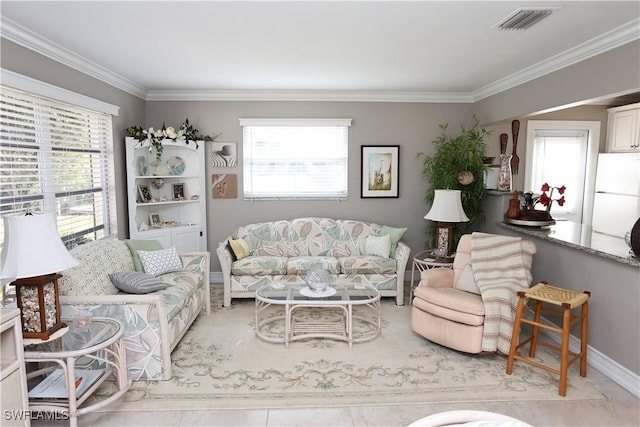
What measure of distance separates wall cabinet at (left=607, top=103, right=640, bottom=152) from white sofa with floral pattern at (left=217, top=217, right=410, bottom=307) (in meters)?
2.85

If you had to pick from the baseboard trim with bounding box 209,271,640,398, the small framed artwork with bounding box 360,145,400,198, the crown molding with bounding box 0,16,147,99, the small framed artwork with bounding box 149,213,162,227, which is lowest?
the baseboard trim with bounding box 209,271,640,398

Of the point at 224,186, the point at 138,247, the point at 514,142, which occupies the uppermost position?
the point at 514,142

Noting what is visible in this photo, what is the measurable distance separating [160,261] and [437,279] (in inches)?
104

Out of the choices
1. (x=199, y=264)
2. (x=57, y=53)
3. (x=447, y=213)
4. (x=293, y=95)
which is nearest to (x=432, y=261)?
(x=447, y=213)

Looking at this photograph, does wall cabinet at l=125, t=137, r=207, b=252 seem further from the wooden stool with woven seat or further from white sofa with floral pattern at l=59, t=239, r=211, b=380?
the wooden stool with woven seat

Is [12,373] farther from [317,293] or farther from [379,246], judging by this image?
[379,246]

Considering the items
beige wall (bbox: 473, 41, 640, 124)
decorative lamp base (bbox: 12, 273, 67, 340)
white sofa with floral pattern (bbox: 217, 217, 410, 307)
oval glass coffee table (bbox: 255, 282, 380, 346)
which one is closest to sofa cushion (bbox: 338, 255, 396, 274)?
white sofa with floral pattern (bbox: 217, 217, 410, 307)

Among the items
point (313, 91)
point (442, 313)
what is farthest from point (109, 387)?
point (313, 91)

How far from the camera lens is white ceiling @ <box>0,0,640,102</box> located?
2.50 metres

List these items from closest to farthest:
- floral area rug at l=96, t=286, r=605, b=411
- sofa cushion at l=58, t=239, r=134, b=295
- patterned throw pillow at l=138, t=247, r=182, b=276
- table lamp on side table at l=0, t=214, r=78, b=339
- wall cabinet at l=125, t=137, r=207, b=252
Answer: table lamp on side table at l=0, t=214, r=78, b=339
floral area rug at l=96, t=286, r=605, b=411
sofa cushion at l=58, t=239, r=134, b=295
patterned throw pillow at l=138, t=247, r=182, b=276
wall cabinet at l=125, t=137, r=207, b=252

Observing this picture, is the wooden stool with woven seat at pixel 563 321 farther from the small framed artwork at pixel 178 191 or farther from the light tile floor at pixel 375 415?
the small framed artwork at pixel 178 191

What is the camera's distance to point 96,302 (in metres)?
2.80

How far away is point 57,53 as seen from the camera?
3.28 metres

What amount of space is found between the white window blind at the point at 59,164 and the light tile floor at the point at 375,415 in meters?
1.57
